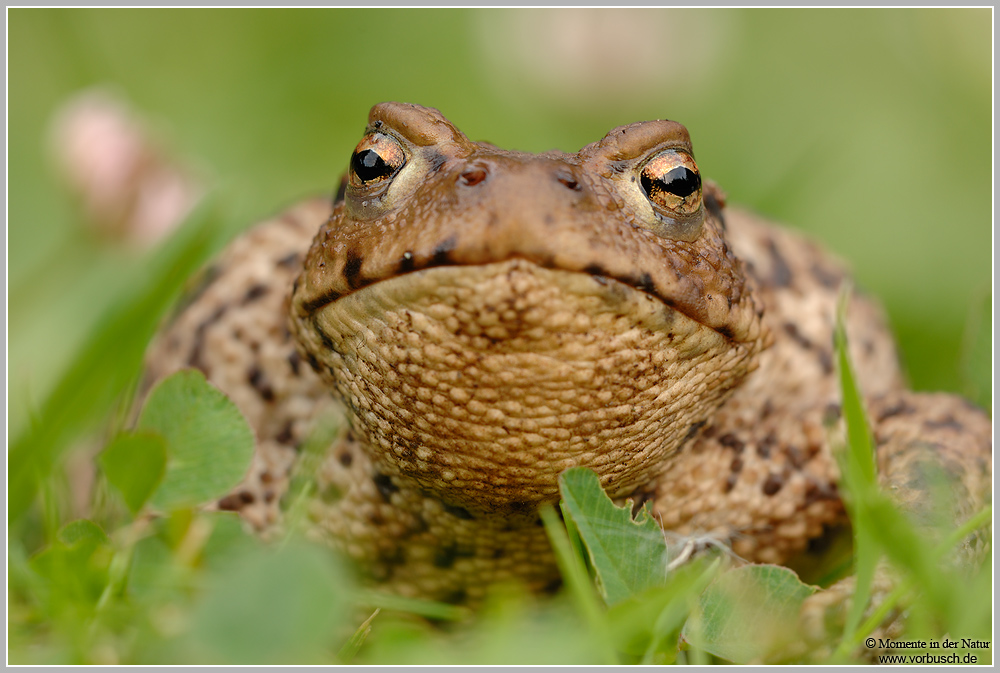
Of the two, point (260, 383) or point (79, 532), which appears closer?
point (79, 532)

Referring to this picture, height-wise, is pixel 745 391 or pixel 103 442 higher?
pixel 745 391

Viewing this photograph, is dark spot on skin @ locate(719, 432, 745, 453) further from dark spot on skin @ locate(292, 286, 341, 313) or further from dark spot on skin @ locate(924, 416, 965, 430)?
dark spot on skin @ locate(292, 286, 341, 313)

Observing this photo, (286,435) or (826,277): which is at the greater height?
(826,277)

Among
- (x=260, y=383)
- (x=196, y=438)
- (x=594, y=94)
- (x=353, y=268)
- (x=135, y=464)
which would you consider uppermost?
(x=594, y=94)

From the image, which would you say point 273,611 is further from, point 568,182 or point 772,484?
point 772,484

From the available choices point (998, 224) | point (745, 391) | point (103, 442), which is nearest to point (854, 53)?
point (998, 224)

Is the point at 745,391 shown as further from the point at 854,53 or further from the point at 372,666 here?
the point at 854,53

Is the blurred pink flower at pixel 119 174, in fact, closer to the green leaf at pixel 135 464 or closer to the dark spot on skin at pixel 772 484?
the green leaf at pixel 135 464

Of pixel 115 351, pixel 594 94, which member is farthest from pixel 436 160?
pixel 594 94
